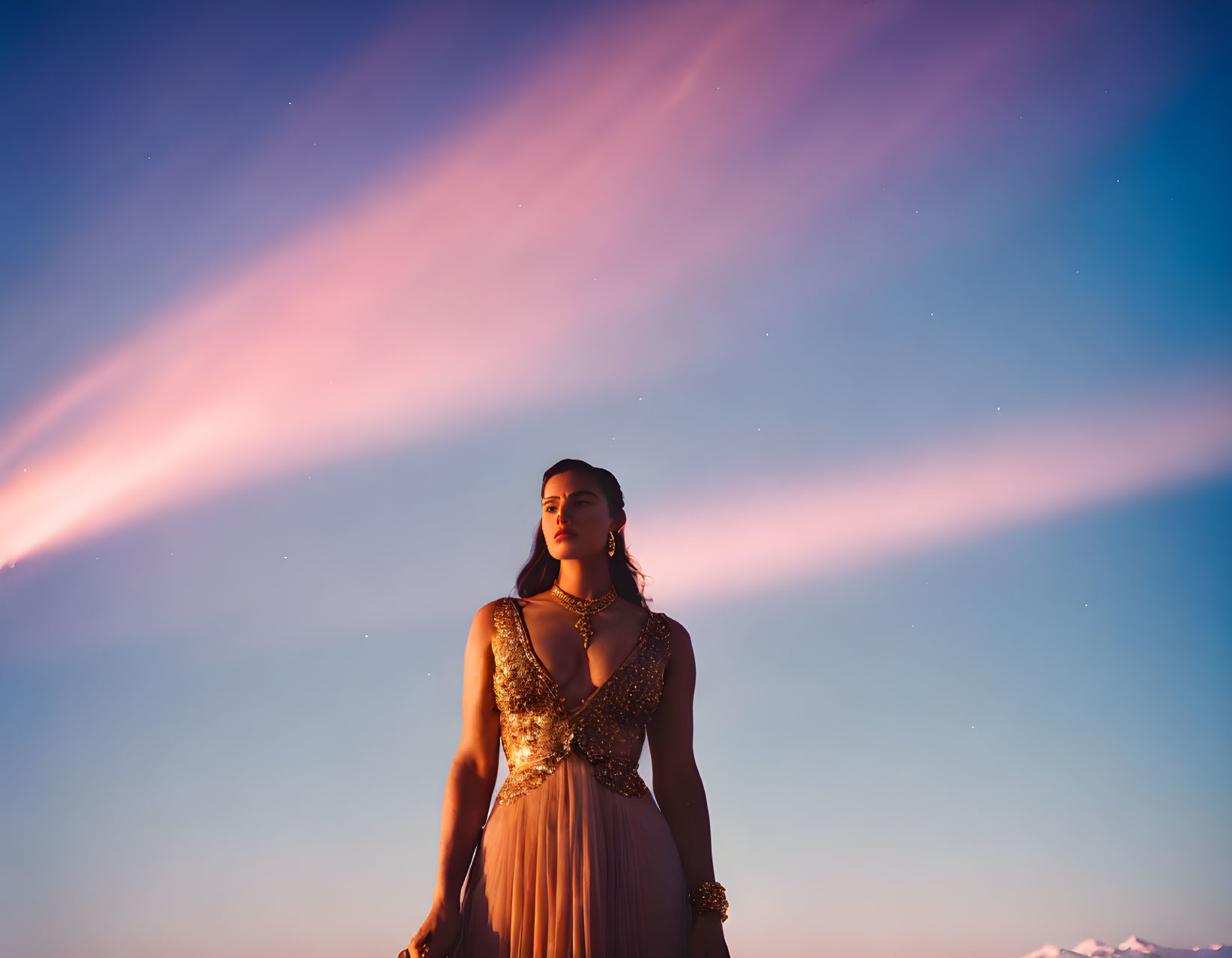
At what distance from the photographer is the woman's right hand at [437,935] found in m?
3.14

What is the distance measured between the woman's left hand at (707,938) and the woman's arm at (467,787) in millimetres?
773

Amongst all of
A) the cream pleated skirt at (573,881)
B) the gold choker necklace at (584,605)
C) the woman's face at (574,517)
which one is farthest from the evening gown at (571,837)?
the woman's face at (574,517)

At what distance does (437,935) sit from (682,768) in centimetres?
102

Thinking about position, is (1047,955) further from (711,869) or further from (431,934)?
(431,934)

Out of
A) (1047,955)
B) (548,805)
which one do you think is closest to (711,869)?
(548,805)

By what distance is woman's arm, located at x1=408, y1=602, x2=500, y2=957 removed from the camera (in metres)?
3.23

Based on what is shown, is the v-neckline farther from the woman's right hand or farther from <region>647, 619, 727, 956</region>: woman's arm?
the woman's right hand

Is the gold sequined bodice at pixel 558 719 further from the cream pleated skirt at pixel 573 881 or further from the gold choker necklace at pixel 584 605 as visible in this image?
the gold choker necklace at pixel 584 605

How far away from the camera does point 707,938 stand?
3324 millimetres

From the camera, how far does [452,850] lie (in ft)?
11.0

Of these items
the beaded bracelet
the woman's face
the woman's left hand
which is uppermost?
the woman's face

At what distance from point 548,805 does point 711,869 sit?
2.16ft

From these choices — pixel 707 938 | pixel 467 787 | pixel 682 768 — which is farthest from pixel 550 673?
pixel 707 938

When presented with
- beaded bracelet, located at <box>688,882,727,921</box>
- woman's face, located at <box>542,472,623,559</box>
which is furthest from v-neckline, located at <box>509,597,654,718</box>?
beaded bracelet, located at <box>688,882,727,921</box>
